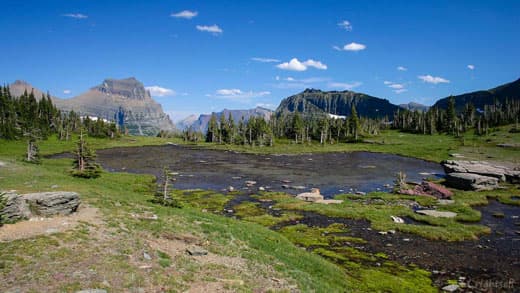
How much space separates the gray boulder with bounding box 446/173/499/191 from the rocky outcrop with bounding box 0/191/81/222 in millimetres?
66790

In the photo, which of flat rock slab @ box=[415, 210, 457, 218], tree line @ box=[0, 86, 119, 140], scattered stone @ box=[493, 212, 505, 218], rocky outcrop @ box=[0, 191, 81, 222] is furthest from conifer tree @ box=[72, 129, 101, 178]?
tree line @ box=[0, 86, 119, 140]

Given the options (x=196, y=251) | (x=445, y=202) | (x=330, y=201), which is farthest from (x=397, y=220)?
(x=196, y=251)

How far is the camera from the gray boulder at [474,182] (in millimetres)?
60938

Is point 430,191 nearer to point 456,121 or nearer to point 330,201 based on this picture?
point 330,201

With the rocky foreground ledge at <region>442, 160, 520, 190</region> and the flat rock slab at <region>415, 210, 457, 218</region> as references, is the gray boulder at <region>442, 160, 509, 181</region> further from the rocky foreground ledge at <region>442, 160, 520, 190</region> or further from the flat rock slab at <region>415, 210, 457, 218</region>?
the flat rock slab at <region>415, 210, 457, 218</region>

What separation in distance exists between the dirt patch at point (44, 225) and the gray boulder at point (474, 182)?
214 ft

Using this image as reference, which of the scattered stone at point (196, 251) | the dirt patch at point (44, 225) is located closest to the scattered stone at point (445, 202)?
the scattered stone at point (196, 251)

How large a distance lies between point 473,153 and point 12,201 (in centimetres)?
12930

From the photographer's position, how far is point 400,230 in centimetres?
3662

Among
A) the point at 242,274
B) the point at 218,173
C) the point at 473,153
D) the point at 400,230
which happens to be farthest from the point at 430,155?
the point at 242,274

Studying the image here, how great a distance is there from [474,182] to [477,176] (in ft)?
8.78

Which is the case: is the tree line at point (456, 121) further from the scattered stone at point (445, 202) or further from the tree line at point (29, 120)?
the tree line at point (29, 120)

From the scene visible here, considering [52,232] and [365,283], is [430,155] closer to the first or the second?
[365,283]

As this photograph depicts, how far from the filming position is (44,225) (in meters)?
20.9
